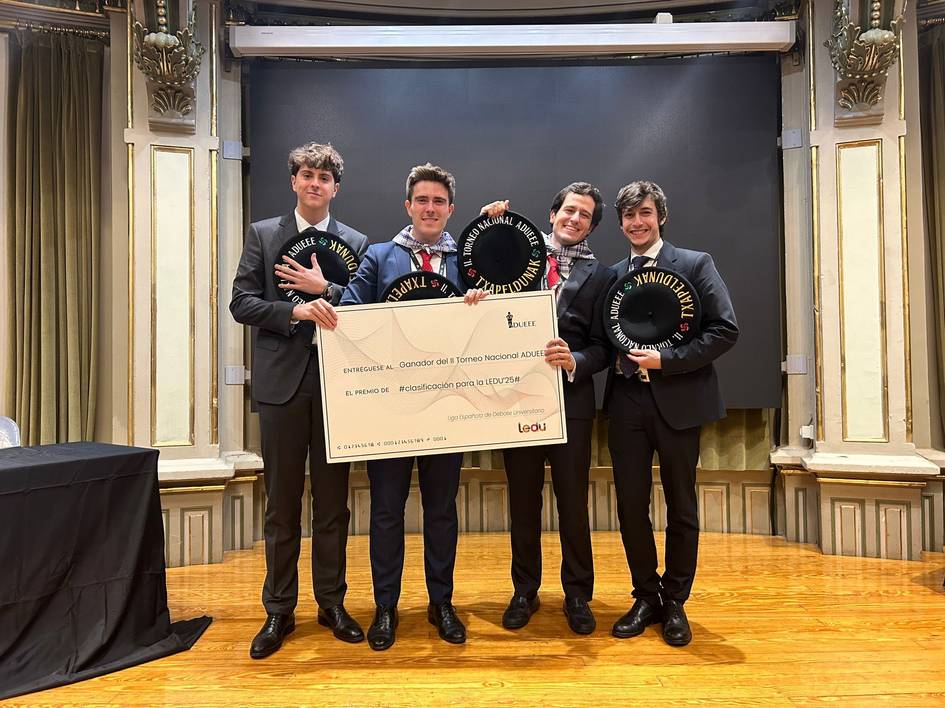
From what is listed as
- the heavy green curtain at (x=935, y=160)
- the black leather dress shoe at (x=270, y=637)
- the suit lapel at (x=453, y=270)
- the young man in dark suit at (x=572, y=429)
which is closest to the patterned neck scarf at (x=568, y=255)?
the young man in dark suit at (x=572, y=429)

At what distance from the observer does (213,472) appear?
3400mm

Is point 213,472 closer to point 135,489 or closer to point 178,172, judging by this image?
point 135,489

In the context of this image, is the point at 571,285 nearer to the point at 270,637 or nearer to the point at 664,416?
the point at 664,416

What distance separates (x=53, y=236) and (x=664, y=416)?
3.28 m

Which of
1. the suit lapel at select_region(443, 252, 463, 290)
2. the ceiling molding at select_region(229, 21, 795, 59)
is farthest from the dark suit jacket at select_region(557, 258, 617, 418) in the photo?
the ceiling molding at select_region(229, 21, 795, 59)

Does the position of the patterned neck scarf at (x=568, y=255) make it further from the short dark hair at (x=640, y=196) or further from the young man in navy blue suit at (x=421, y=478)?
the young man in navy blue suit at (x=421, y=478)

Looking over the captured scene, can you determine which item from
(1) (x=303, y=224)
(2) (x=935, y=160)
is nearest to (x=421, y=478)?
(1) (x=303, y=224)

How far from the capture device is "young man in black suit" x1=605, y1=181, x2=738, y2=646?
225cm

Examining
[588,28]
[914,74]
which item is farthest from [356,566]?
[914,74]

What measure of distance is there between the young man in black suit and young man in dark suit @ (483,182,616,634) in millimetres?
110

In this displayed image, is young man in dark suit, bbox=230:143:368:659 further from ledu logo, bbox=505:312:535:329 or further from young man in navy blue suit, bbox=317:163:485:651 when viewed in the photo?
ledu logo, bbox=505:312:535:329

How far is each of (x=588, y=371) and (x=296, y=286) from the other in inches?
40.5

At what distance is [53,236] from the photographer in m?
3.56

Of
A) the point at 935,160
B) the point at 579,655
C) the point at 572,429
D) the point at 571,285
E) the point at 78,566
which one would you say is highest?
the point at 935,160
